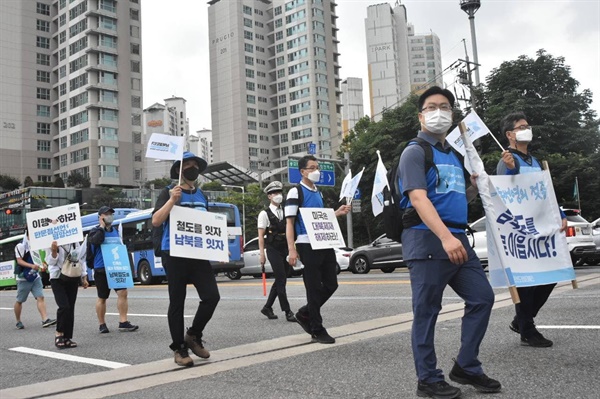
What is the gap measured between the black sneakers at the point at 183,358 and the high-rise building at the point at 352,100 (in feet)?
448

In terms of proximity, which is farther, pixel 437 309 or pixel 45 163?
pixel 45 163

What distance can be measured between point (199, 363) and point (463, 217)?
291cm

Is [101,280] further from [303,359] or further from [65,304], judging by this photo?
[303,359]

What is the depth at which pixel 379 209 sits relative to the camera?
18.1ft

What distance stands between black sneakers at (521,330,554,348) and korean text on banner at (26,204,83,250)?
5889 millimetres

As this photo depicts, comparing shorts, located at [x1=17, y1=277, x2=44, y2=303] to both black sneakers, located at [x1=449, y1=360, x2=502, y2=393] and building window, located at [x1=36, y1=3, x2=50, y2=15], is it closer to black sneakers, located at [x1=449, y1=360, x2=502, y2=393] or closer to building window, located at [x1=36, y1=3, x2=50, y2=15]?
black sneakers, located at [x1=449, y1=360, x2=502, y2=393]

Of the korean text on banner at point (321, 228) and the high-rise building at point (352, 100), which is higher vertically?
the high-rise building at point (352, 100)

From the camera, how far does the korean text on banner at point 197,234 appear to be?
17.6 feet

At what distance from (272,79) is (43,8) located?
44.1 metres

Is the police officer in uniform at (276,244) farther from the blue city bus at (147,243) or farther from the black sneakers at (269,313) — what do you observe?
the blue city bus at (147,243)

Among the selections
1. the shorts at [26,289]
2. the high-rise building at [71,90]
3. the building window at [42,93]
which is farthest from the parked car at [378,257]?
the building window at [42,93]

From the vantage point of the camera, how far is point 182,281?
5461 millimetres

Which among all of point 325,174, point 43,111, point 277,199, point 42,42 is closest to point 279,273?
point 277,199

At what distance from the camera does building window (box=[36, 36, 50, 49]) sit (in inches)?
3428
